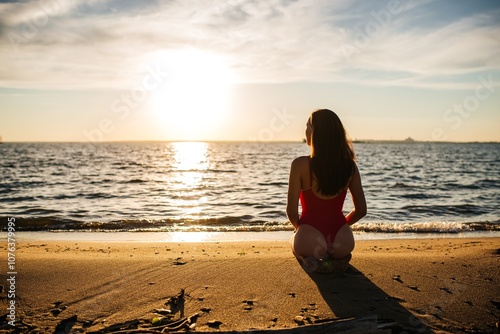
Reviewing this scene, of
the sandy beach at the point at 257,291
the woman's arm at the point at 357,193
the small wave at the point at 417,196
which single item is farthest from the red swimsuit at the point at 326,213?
the small wave at the point at 417,196

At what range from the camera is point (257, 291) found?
15.2 ft

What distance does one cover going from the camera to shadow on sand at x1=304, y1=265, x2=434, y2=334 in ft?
12.2

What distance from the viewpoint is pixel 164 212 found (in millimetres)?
14703

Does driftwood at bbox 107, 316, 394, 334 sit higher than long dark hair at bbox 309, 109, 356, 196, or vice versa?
long dark hair at bbox 309, 109, 356, 196

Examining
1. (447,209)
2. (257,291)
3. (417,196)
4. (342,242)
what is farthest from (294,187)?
(417,196)

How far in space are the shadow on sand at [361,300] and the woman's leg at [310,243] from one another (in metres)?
0.29

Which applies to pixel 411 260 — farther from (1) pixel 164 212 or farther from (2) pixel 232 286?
(1) pixel 164 212

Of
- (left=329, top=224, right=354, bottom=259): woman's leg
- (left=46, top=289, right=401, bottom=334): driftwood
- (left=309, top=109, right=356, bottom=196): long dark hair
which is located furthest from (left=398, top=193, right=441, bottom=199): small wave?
(left=46, top=289, right=401, bottom=334): driftwood

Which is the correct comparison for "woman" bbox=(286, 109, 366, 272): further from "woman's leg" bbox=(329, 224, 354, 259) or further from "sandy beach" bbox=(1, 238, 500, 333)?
"sandy beach" bbox=(1, 238, 500, 333)

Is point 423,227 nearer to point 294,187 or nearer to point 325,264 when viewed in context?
point 325,264

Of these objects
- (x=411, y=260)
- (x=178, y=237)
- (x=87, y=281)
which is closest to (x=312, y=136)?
(x=411, y=260)

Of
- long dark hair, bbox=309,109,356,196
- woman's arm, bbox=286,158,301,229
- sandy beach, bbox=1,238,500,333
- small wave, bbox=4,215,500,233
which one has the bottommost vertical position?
small wave, bbox=4,215,500,233

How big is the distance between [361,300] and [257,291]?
3.88ft

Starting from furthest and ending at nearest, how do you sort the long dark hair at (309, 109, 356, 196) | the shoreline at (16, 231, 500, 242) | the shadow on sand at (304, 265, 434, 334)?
the shoreline at (16, 231, 500, 242), the long dark hair at (309, 109, 356, 196), the shadow on sand at (304, 265, 434, 334)
